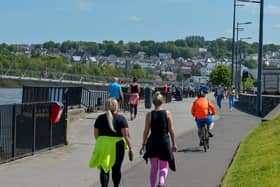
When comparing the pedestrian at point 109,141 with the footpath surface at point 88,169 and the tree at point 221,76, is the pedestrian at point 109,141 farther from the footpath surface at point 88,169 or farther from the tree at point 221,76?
the tree at point 221,76

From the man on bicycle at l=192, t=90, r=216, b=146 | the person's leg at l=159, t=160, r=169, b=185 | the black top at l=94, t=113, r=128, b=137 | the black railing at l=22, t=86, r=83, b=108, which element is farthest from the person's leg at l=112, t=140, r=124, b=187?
the black railing at l=22, t=86, r=83, b=108

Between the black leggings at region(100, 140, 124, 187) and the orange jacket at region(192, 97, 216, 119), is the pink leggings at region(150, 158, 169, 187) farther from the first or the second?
the orange jacket at region(192, 97, 216, 119)

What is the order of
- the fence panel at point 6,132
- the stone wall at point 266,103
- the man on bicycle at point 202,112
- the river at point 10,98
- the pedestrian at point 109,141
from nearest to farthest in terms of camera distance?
the pedestrian at point 109,141
the fence panel at point 6,132
the man on bicycle at point 202,112
the river at point 10,98
the stone wall at point 266,103

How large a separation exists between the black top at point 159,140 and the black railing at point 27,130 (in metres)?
4.19

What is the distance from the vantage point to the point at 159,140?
1054 centimetres

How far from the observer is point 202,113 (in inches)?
693

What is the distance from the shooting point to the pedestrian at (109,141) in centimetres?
1003

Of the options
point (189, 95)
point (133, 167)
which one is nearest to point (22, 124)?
point (133, 167)

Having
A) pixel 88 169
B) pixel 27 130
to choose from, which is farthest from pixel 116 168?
pixel 27 130

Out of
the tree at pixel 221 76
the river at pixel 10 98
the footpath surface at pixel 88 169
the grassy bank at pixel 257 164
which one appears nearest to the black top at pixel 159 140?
the grassy bank at pixel 257 164

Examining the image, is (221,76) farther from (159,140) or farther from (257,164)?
(159,140)

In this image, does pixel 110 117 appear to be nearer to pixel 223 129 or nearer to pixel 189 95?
pixel 223 129

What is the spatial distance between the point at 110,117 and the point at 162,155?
41.3 inches

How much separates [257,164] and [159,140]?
8.41 feet
